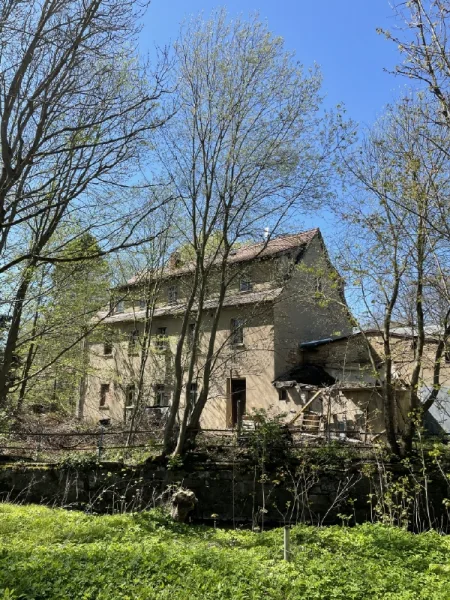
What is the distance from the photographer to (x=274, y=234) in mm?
13984

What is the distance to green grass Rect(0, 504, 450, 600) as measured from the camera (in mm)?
4535

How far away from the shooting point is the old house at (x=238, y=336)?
18.0 metres

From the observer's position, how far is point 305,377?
824 inches

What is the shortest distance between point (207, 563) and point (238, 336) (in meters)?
17.8

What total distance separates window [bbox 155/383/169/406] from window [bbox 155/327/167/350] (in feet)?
6.85

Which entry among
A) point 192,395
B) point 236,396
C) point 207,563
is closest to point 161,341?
point 236,396

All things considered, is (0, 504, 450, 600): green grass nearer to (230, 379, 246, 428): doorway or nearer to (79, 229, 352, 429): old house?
(79, 229, 352, 429): old house

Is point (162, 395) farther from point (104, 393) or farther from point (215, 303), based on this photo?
point (215, 303)

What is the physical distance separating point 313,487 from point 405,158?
7.97 meters

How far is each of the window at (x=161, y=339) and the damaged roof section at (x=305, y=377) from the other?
590 cm

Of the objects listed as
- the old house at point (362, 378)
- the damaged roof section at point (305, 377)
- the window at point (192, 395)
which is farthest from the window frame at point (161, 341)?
the old house at point (362, 378)

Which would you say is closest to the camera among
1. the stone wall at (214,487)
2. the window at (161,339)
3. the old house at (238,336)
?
the stone wall at (214,487)

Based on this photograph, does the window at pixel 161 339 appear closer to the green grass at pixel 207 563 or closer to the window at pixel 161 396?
the window at pixel 161 396

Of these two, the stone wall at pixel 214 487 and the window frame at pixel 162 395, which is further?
the window frame at pixel 162 395
